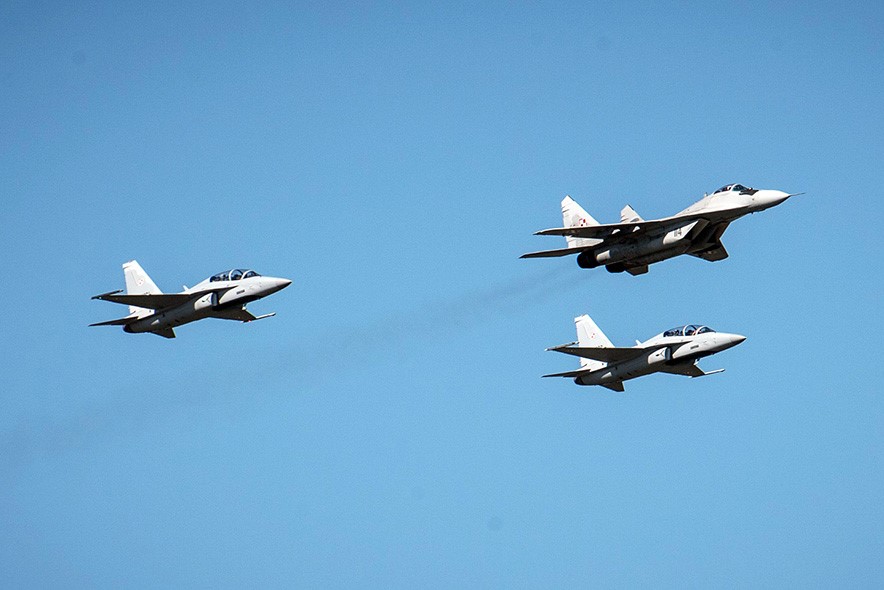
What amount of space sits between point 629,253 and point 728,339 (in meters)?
6.49

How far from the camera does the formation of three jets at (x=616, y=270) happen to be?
73000 millimetres

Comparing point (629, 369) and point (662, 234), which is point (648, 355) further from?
point (662, 234)

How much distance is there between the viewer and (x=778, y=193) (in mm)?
73000

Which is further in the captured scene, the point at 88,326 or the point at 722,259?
the point at 722,259

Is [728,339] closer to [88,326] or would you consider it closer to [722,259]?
[722,259]

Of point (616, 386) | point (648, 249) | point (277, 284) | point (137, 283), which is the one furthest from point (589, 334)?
point (137, 283)

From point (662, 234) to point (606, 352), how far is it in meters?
7.02

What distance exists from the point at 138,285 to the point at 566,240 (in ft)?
70.5

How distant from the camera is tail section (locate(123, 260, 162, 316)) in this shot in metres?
75.6

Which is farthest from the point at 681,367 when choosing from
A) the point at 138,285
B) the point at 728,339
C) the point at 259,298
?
the point at 138,285

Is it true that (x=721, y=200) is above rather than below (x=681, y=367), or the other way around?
above

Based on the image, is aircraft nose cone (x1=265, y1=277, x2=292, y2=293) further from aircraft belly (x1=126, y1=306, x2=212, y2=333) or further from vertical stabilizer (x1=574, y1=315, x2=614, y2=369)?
vertical stabilizer (x1=574, y1=315, x2=614, y2=369)

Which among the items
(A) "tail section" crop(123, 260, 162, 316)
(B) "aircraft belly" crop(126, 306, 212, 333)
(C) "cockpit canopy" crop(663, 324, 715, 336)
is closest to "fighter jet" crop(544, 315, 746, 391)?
(C) "cockpit canopy" crop(663, 324, 715, 336)

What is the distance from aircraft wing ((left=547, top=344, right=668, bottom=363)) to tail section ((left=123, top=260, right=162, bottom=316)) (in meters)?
20.4
